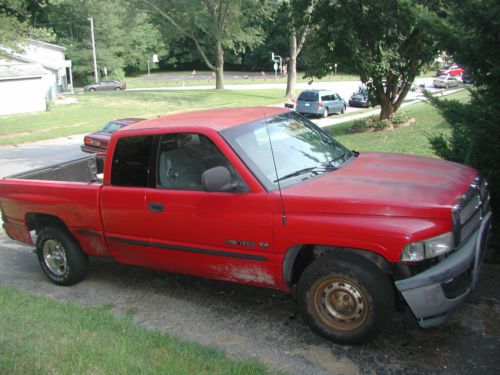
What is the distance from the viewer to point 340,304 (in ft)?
12.4

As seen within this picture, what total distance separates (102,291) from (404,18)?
1269cm

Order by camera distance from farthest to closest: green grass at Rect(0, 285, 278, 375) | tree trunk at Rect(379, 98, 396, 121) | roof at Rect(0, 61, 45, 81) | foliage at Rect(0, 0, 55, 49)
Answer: roof at Rect(0, 61, 45, 81), foliage at Rect(0, 0, 55, 49), tree trunk at Rect(379, 98, 396, 121), green grass at Rect(0, 285, 278, 375)

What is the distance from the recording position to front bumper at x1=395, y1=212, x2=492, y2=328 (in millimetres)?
3375

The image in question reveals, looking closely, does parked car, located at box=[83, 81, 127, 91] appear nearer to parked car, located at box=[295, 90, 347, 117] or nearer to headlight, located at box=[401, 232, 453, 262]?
parked car, located at box=[295, 90, 347, 117]

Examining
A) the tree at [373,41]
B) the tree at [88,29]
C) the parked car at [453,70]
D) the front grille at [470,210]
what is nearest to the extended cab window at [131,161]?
the front grille at [470,210]

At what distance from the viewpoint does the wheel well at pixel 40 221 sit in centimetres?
552

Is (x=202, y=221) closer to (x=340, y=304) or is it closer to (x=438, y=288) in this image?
(x=340, y=304)

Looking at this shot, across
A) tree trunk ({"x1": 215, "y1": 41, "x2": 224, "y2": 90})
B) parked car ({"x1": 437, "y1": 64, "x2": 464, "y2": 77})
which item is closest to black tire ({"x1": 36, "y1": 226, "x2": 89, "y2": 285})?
parked car ({"x1": 437, "y1": 64, "x2": 464, "y2": 77})

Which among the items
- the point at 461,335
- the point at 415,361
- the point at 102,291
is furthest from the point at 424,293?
the point at 102,291

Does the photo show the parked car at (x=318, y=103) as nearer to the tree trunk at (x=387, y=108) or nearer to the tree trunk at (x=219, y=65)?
the tree trunk at (x=387, y=108)

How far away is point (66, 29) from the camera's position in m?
65.8

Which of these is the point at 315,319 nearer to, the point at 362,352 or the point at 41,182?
the point at 362,352

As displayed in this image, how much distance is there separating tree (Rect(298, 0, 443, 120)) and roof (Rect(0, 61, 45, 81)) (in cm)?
2192

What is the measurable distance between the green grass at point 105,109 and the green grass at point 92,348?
794 inches
